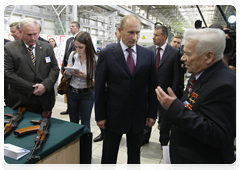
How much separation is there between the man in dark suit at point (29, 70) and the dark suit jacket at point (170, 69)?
1.45 meters

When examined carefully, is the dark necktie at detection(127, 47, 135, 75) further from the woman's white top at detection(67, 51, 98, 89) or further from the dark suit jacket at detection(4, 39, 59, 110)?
the dark suit jacket at detection(4, 39, 59, 110)

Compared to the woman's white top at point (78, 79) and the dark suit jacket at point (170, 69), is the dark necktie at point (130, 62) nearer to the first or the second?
the woman's white top at point (78, 79)

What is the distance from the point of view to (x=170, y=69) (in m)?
2.44

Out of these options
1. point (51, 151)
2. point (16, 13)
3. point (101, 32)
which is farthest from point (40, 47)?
point (101, 32)

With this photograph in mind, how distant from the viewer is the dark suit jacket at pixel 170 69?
7.95 ft

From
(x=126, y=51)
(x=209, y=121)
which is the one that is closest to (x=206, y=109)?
(x=209, y=121)

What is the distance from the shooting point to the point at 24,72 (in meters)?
1.92

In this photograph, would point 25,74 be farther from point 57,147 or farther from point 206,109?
point 206,109

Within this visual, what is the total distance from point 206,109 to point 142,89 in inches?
26.2

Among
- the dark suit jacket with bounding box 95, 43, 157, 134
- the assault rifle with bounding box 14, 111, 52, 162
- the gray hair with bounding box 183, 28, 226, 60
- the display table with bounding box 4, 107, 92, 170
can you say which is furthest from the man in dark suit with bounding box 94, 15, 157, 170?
the gray hair with bounding box 183, 28, 226, 60

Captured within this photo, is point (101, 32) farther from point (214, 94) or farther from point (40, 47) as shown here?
point (214, 94)

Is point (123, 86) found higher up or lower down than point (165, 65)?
lower down

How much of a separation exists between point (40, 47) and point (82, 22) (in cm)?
1209

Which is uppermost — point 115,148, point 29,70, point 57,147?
point 29,70
